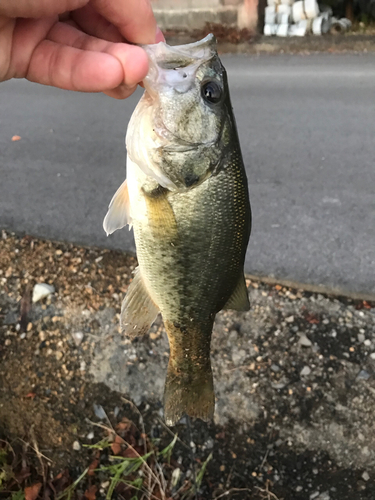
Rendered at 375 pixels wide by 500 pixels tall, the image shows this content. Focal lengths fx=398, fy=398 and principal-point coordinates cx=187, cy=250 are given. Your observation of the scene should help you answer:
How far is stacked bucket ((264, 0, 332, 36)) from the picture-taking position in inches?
324

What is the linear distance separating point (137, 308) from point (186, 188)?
1.91ft

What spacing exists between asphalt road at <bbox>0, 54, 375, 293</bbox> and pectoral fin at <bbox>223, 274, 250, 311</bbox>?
1599 millimetres

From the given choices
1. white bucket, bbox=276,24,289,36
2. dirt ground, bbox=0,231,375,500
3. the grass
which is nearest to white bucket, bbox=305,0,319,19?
white bucket, bbox=276,24,289,36

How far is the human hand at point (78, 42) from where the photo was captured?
119cm

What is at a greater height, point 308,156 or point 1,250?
point 308,156

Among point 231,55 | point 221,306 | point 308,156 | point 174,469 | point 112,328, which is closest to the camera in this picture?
point 221,306

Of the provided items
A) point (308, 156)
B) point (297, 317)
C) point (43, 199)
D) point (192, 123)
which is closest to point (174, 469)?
point (297, 317)

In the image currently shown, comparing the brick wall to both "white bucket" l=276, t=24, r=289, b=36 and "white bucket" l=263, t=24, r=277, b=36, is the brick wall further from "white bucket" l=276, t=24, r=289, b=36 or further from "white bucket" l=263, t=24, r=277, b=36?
"white bucket" l=276, t=24, r=289, b=36

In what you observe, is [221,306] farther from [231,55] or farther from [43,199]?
[231,55]

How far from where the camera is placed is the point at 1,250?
346 cm


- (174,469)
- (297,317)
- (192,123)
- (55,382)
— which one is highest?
(192,123)

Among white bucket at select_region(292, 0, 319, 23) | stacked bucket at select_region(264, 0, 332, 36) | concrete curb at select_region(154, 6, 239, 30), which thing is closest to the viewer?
stacked bucket at select_region(264, 0, 332, 36)

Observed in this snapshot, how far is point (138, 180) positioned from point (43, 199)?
3030 millimetres

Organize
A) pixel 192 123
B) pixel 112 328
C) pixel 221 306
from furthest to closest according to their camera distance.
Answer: pixel 112 328, pixel 221 306, pixel 192 123
